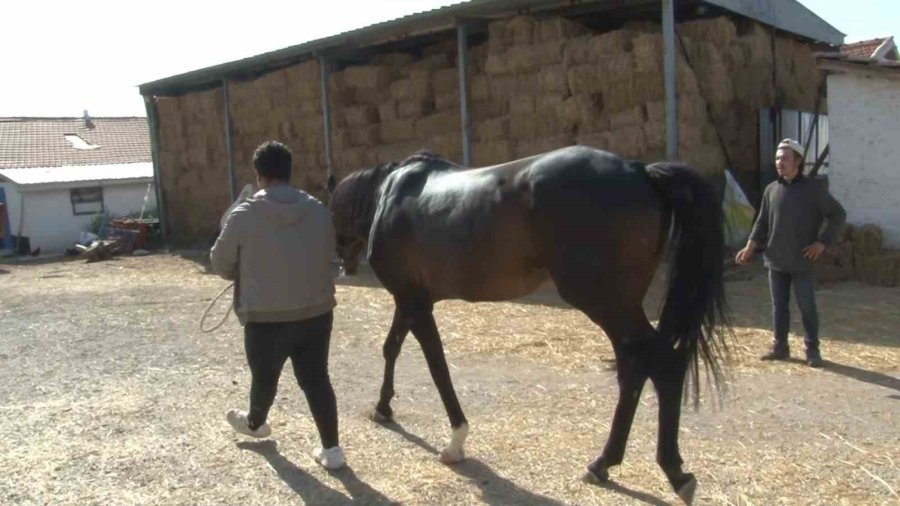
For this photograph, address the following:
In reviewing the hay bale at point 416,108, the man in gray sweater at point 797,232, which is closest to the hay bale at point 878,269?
the man in gray sweater at point 797,232

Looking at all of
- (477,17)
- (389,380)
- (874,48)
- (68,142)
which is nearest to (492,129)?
(477,17)

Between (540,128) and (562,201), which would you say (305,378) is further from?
(540,128)

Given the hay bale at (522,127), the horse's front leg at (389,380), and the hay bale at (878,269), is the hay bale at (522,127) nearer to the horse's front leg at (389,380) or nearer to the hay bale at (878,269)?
the hay bale at (878,269)

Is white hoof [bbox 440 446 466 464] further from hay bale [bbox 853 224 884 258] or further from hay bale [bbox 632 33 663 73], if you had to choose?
hay bale [bbox 853 224 884 258]

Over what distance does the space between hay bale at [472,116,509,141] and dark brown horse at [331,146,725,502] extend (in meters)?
7.04

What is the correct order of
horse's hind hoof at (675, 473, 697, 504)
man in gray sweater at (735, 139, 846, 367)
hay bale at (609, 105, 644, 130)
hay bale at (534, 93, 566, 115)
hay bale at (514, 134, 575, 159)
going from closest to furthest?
horse's hind hoof at (675, 473, 697, 504), man in gray sweater at (735, 139, 846, 367), hay bale at (609, 105, 644, 130), hay bale at (534, 93, 566, 115), hay bale at (514, 134, 575, 159)

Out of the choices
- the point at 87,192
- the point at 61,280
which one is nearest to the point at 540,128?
the point at 61,280

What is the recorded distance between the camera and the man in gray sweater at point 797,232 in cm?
561

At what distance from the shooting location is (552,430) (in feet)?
14.7

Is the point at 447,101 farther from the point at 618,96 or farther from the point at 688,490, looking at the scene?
Answer: the point at 688,490

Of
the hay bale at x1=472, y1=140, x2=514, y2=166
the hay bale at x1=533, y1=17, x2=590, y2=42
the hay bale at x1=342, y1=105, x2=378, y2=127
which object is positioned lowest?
the hay bale at x1=472, y1=140, x2=514, y2=166

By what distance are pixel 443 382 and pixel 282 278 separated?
1.04 metres

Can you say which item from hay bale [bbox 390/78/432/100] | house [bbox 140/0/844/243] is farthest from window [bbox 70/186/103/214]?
hay bale [bbox 390/78/432/100]

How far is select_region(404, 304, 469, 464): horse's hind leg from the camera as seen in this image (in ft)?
13.3
